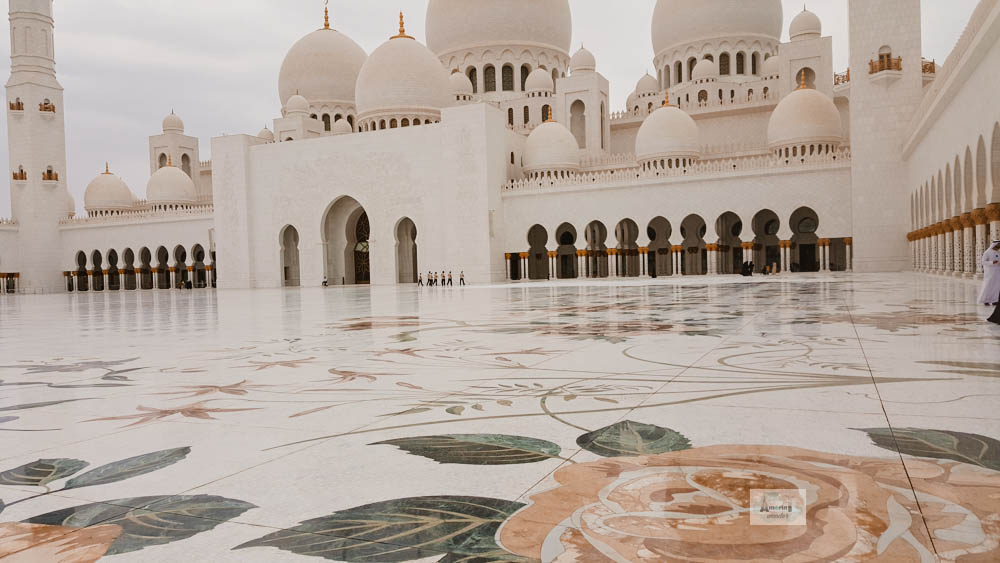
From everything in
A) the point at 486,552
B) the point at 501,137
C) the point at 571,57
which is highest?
the point at 571,57

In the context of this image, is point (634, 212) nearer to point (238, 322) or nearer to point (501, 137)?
point (501, 137)

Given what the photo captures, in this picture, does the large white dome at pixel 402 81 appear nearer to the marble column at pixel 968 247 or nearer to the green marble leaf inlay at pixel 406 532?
the marble column at pixel 968 247

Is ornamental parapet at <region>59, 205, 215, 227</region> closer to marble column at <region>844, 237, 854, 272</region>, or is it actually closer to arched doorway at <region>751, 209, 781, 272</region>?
arched doorway at <region>751, 209, 781, 272</region>

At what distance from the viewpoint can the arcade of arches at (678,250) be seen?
2072 centimetres

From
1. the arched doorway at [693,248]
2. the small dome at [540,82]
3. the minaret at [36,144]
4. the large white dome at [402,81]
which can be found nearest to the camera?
the arched doorway at [693,248]

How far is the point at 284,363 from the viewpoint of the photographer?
3094mm

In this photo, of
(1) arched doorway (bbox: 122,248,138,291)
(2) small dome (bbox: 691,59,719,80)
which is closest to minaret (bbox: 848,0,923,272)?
(2) small dome (bbox: 691,59,719,80)

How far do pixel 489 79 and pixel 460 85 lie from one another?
1.76 metres

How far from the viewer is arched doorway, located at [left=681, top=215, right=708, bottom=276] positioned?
22672 millimetres

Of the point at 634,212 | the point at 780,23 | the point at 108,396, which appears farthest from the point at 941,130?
the point at 780,23

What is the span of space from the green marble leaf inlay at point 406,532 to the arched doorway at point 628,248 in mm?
21874

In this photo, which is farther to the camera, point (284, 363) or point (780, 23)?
point (780, 23)

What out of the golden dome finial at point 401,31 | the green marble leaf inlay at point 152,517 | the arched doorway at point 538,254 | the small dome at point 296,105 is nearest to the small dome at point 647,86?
the arched doorway at point 538,254

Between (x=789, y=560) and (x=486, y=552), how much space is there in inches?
16.0
